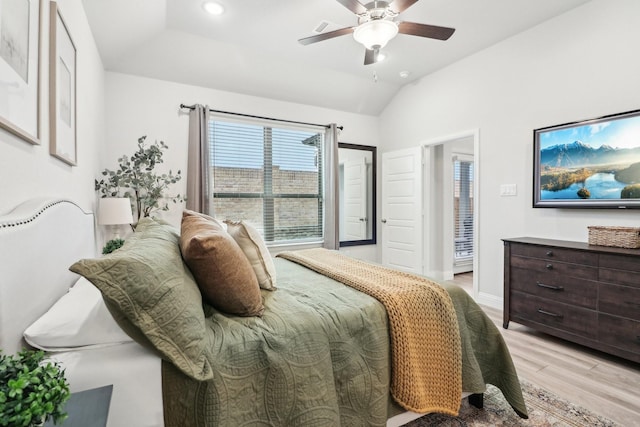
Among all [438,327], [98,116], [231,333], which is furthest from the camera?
[98,116]

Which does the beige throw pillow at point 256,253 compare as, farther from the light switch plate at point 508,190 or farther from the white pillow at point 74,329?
the light switch plate at point 508,190

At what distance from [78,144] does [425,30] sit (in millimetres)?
2644

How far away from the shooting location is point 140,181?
123 inches

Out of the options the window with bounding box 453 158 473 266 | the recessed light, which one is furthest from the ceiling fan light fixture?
the window with bounding box 453 158 473 266

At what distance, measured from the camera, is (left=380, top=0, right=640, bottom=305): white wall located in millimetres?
2615

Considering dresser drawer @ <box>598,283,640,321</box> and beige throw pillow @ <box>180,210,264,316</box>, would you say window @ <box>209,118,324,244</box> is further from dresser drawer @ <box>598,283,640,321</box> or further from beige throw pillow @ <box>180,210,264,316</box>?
dresser drawer @ <box>598,283,640,321</box>

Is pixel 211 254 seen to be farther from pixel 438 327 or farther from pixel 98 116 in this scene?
pixel 98 116

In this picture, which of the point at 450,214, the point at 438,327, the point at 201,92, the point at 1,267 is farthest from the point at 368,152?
the point at 1,267

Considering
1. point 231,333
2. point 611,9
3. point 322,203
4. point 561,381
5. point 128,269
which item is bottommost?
point 561,381

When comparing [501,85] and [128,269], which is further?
[501,85]

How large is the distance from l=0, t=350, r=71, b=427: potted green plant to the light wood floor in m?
2.46

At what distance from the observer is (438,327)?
152cm

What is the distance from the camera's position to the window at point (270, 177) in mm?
4035

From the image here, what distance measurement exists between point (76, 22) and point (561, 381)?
13.1 feet
